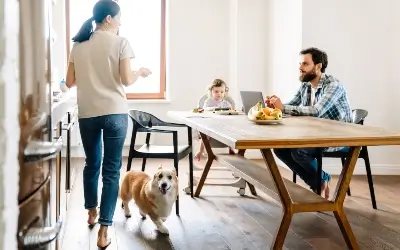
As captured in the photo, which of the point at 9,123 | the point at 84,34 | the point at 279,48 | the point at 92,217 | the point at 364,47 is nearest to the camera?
the point at 9,123

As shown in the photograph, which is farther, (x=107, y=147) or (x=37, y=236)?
(x=107, y=147)

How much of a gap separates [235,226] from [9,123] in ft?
8.72

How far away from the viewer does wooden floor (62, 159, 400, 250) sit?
2.82 m

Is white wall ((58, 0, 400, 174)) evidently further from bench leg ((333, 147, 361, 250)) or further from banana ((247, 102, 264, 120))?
bench leg ((333, 147, 361, 250))

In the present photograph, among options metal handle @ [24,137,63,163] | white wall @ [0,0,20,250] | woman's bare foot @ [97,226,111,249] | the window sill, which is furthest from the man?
white wall @ [0,0,20,250]

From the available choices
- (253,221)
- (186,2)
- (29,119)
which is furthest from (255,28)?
(29,119)

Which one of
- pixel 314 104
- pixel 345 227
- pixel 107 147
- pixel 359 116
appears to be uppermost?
pixel 314 104

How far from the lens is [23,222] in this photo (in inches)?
32.1

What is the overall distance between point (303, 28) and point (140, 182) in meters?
2.60

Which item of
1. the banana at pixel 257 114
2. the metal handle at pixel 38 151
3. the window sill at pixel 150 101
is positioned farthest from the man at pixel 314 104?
the window sill at pixel 150 101

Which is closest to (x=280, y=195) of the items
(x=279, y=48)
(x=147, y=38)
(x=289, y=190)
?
(x=289, y=190)

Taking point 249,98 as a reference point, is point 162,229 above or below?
below

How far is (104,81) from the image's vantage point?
266 cm

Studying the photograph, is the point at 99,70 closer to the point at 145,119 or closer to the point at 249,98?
the point at 145,119
